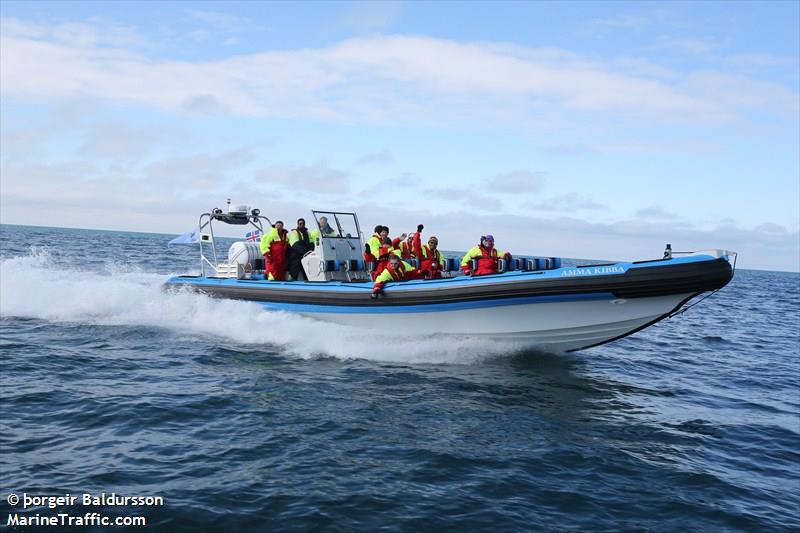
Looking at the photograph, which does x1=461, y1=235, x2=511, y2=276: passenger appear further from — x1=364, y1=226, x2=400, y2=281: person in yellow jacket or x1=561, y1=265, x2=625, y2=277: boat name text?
x1=561, y1=265, x2=625, y2=277: boat name text

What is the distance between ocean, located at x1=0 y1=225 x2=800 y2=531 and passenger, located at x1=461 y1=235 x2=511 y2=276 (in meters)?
1.23

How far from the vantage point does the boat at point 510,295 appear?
7.75 metres

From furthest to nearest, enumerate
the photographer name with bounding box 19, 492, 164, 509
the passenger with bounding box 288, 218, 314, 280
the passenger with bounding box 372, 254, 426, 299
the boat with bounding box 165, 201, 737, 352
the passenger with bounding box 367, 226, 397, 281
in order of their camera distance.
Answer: the passenger with bounding box 288, 218, 314, 280 → the passenger with bounding box 367, 226, 397, 281 → the passenger with bounding box 372, 254, 426, 299 → the boat with bounding box 165, 201, 737, 352 → the photographer name with bounding box 19, 492, 164, 509

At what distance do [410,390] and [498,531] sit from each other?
3487mm

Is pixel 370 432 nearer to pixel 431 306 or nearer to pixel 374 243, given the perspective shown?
pixel 431 306

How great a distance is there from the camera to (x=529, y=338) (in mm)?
8867

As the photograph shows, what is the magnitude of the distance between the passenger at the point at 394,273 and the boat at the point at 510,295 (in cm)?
15

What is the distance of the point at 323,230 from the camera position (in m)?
10.7

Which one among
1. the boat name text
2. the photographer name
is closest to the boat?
the boat name text

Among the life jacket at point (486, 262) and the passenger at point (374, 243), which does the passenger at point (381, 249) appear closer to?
the passenger at point (374, 243)

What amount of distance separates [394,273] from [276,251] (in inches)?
98.1

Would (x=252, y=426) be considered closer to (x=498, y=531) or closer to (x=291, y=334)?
(x=498, y=531)

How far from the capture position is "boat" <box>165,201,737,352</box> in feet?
25.4

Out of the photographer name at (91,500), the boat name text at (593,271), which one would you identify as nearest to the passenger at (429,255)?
the boat name text at (593,271)
